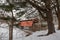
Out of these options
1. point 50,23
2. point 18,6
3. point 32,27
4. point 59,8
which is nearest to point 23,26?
point 32,27

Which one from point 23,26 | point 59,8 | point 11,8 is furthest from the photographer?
point 23,26

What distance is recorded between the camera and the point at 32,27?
695 inches

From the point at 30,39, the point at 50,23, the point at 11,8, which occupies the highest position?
the point at 11,8

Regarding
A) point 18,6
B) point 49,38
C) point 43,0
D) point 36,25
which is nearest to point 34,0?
point 43,0

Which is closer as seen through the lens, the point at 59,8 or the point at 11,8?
the point at 11,8

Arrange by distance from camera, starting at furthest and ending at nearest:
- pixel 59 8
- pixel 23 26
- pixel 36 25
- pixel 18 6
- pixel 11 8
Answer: pixel 36 25
pixel 23 26
pixel 59 8
pixel 18 6
pixel 11 8

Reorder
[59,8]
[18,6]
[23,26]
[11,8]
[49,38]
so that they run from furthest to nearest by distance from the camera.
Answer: [23,26]
[59,8]
[49,38]
[18,6]
[11,8]

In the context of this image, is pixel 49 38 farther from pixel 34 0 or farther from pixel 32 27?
pixel 32 27

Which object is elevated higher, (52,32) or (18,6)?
(18,6)

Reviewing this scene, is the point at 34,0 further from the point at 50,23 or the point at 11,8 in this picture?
the point at 11,8

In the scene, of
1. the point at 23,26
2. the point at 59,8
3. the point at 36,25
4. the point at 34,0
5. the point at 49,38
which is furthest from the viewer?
the point at 36,25

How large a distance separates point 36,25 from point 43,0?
661 centimetres

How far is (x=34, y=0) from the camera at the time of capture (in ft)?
39.4

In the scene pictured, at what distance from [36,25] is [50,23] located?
20.1ft
